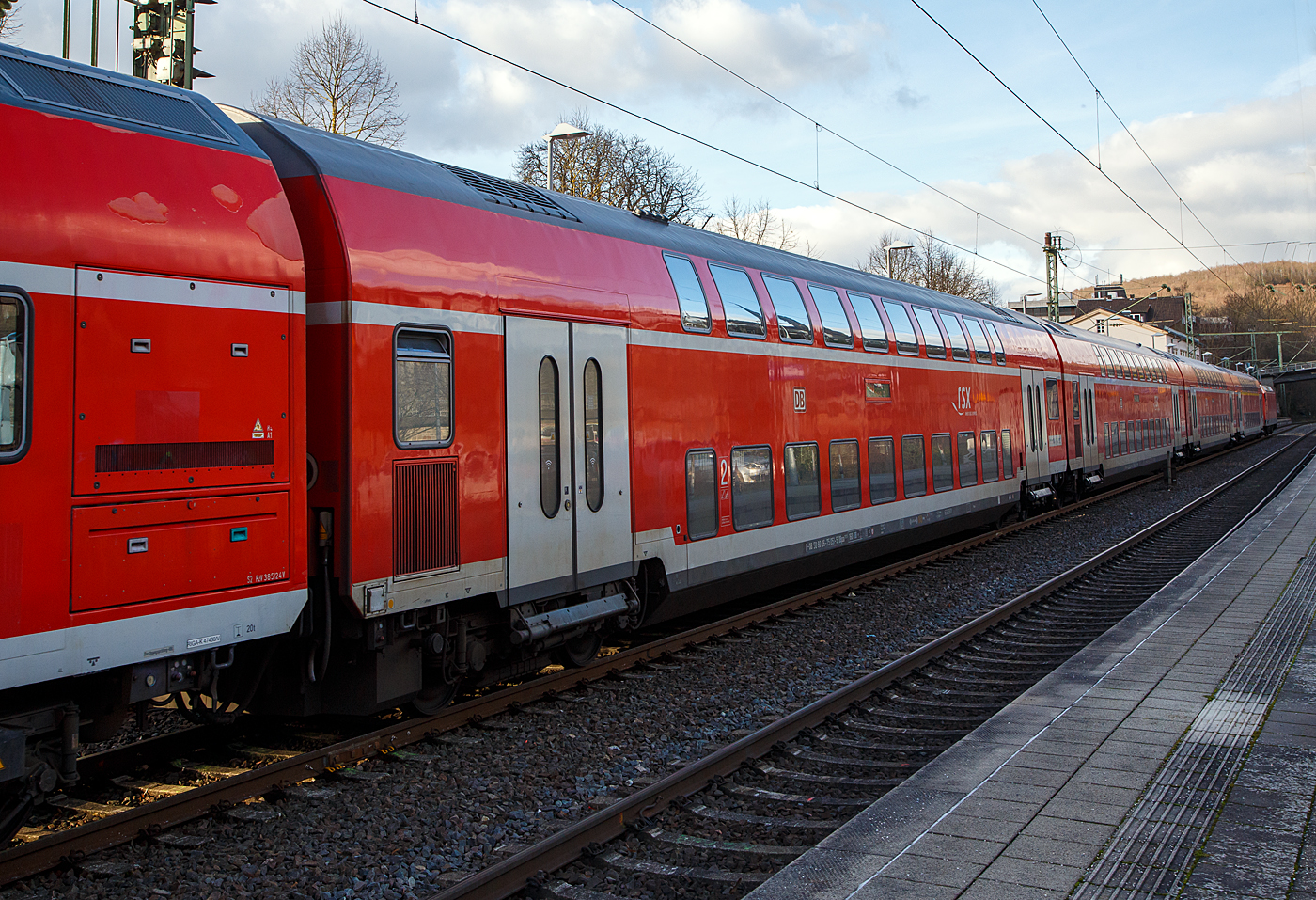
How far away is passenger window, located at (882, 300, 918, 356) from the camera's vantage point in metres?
13.7

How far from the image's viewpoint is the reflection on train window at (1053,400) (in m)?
20.2

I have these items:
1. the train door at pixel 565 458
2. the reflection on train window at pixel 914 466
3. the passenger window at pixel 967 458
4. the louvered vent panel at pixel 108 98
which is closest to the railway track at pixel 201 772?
the train door at pixel 565 458

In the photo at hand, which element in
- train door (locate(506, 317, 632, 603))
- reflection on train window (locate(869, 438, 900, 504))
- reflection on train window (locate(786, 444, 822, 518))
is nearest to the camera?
train door (locate(506, 317, 632, 603))

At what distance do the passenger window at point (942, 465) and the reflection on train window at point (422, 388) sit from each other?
9.60 metres

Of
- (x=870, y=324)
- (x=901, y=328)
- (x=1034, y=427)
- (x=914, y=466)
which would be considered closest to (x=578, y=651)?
(x=870, y=324)

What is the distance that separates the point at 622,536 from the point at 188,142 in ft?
14.6

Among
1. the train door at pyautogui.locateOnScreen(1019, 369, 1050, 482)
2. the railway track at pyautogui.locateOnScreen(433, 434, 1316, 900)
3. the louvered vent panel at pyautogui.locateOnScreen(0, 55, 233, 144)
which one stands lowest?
the railway track at pyautogui.locateOnScreen(433, 434, 1316, 900)

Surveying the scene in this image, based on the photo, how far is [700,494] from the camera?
9.42 m

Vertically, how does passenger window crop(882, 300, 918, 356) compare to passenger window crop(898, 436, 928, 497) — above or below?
above

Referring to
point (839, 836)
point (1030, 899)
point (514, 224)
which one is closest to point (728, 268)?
point (514, 224)

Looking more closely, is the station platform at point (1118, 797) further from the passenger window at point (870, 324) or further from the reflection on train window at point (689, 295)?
the passenger window at point (870, 324)

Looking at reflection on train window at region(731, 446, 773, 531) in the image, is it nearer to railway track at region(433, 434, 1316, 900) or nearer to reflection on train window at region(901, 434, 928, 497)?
railway track at region(433, 434, 1316, 900)

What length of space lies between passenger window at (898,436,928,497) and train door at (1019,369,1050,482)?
17.3 feet

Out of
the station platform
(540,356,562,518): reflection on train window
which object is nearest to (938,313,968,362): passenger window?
the station platform
